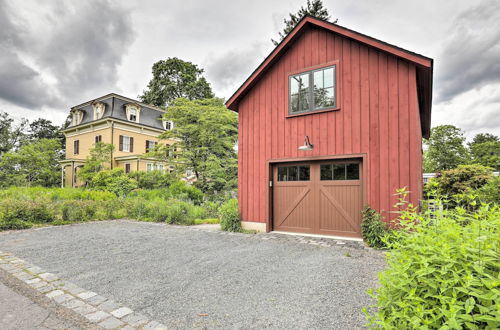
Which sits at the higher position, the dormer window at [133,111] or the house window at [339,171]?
the dormer window at [133,111]

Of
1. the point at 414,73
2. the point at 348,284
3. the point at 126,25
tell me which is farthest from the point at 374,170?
the point at 126,25

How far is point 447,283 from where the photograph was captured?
1202 mm

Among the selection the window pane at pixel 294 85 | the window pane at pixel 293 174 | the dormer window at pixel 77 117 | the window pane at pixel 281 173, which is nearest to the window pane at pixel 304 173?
the window pane at pixel 293 174

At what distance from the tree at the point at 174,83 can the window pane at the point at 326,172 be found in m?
26.5

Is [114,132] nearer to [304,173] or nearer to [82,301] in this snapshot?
[304,173]

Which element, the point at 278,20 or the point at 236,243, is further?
the point at 278,20

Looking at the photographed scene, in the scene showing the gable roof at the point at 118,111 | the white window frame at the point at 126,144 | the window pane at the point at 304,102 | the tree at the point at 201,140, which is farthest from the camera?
the white window frame at the point at 126,144

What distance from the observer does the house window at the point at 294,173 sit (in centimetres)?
719

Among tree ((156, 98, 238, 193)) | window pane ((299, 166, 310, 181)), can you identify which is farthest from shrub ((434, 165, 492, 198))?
tree ((156, 98, 238, 193))

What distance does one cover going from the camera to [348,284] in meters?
3.49

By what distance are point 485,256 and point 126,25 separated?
17.0m

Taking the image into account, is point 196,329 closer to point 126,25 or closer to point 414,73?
point 414,73

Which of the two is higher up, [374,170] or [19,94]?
Answer: [19,94]

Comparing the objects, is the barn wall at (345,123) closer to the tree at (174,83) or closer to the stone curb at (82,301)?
the stone curb at (82,301)
